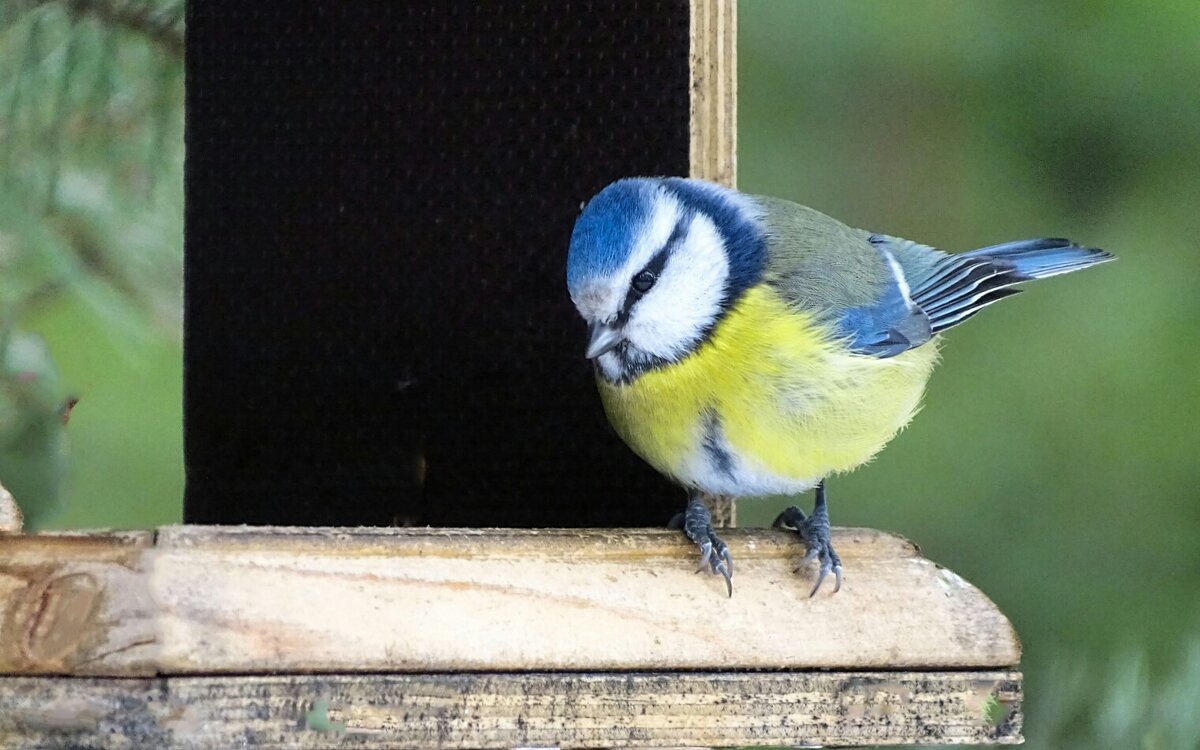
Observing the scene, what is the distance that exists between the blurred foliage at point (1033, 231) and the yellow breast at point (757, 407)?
0.63 metres

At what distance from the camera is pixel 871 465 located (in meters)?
1.94

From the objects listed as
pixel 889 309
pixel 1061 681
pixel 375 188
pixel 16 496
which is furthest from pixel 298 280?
pixel 1061 681

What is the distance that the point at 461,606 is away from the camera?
945 mm

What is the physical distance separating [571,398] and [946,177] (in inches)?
34.1

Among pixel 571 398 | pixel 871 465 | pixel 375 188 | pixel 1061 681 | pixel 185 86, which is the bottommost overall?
pixel 1061 681

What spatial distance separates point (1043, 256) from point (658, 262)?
1.87 ft

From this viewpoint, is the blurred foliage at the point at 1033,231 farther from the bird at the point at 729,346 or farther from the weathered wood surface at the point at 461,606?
the weathered wood surface at the point at 461,606

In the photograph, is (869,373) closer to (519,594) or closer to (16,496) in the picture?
(519,594)

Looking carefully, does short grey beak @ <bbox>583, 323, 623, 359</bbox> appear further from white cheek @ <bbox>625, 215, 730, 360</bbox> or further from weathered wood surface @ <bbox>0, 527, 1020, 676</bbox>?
weathered wood surface @ <bbox>0, 527, 1020, 676</bbox>

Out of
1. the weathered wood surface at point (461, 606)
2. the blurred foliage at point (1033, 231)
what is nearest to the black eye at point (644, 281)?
the weathered wood surface at point (461, 606)

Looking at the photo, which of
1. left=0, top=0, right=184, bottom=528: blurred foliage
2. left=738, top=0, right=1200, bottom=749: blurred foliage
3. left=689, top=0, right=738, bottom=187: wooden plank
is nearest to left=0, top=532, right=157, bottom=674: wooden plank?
left=0, top=0, right=184, bottom=528: blurred foliage

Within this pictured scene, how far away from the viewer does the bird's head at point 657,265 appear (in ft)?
3.89

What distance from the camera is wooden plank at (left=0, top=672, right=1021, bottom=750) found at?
857 mm

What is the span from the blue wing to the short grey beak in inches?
12.9
